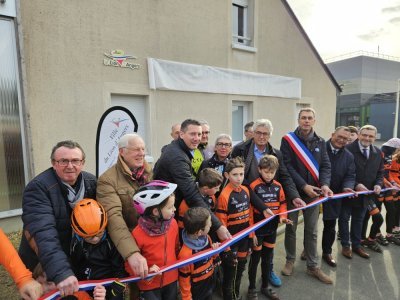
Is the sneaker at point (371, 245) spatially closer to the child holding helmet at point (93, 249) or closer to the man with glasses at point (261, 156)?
the man with glasses at point (261, 156)

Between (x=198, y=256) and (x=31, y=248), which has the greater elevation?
(x=31, y=248)

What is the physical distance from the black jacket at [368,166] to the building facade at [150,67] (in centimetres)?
476

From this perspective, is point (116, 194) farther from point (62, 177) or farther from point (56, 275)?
point (56, 275)

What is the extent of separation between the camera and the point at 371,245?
15.2ft

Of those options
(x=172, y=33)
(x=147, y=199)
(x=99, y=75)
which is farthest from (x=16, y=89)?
(x=147, y=199)

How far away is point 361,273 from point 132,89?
6.07m

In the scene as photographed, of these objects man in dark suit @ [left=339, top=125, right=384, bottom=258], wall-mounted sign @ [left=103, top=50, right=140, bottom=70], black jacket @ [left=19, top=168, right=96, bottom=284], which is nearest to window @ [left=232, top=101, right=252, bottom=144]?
wall-mounted sign @ [left=103, top=50, right=140, bottom=70]

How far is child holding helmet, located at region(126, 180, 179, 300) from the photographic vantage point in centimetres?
216

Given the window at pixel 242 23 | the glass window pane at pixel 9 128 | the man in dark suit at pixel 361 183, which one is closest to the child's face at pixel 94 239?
the man in dark suit at pixel 361 183

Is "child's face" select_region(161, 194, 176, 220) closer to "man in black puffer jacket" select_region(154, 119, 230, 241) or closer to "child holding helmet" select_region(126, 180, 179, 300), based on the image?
"child holding helmet" select_region(126, 180, 179, 300)

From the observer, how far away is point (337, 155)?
407 cm

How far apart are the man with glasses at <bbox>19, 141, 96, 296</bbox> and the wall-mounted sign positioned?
4.74 metres

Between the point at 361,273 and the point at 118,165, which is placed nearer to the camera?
the point at 118,165

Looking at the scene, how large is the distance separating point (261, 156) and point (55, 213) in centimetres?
249
